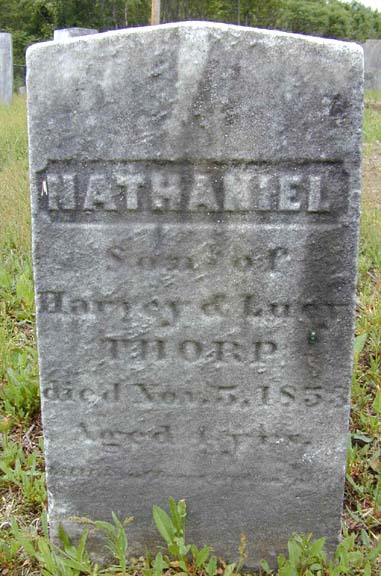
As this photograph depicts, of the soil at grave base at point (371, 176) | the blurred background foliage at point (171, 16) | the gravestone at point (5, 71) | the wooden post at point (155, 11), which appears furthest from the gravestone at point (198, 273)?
the blurred background foliage at point (171, 16)

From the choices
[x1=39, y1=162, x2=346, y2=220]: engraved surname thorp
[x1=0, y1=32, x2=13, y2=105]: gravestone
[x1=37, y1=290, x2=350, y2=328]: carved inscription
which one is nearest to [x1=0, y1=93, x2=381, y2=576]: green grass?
[x1=37, y1=290, x2=350, y2=328]: carved inscription

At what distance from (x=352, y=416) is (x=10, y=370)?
1406mm

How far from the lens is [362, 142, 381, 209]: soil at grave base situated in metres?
5.19

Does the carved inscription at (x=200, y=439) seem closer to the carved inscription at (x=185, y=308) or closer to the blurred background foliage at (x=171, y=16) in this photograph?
the carved inscription at (x=185, y=308)

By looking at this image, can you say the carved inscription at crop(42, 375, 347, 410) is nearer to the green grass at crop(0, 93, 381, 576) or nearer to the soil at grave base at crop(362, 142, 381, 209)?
the green grass at crop(0, 93, 381, 576)

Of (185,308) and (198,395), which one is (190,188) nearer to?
(185,308)

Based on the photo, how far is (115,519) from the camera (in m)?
2.08

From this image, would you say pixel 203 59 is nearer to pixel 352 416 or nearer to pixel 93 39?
pixel 93 39

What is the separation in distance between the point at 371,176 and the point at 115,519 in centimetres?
485

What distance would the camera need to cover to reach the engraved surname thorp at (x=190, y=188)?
71.9 inches

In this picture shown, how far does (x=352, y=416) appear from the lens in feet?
9.16

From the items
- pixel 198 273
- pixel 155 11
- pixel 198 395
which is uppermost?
pixel 155 11

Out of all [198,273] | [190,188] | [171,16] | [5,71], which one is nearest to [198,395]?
[198,273]

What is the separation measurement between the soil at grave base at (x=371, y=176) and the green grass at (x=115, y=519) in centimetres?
96
